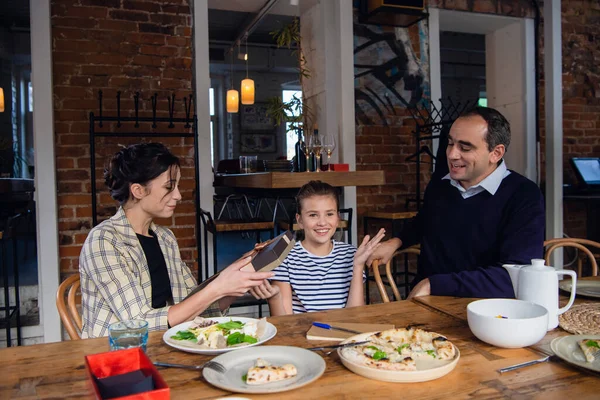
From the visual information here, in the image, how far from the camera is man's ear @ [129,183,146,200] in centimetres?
172

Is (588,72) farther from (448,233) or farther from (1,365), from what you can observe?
(1,365)

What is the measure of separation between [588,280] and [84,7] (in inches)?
128

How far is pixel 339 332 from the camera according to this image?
120cm

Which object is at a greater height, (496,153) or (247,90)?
(247,90)

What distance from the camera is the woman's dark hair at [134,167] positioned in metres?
1.72

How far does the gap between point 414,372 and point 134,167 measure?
46.5 inches

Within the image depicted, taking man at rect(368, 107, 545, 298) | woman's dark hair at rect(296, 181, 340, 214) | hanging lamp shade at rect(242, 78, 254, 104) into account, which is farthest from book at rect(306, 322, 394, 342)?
hanging lamp shade at rect(242, 78, 254, 104)

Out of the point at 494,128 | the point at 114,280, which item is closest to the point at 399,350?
the point at 114,280

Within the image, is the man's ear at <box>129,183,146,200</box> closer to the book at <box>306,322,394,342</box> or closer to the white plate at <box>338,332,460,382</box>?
the book at <box>306,322,394,342</box>

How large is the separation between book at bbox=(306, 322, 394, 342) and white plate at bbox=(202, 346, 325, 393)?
124mm

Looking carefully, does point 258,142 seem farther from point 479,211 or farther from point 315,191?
point 479,211

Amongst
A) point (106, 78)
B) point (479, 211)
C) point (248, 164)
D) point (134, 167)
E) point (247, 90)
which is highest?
point (247, 90)

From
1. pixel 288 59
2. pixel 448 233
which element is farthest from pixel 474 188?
pixel 288 59

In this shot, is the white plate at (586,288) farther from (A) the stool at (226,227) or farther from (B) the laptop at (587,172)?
(B) the laptop at (587,172)
